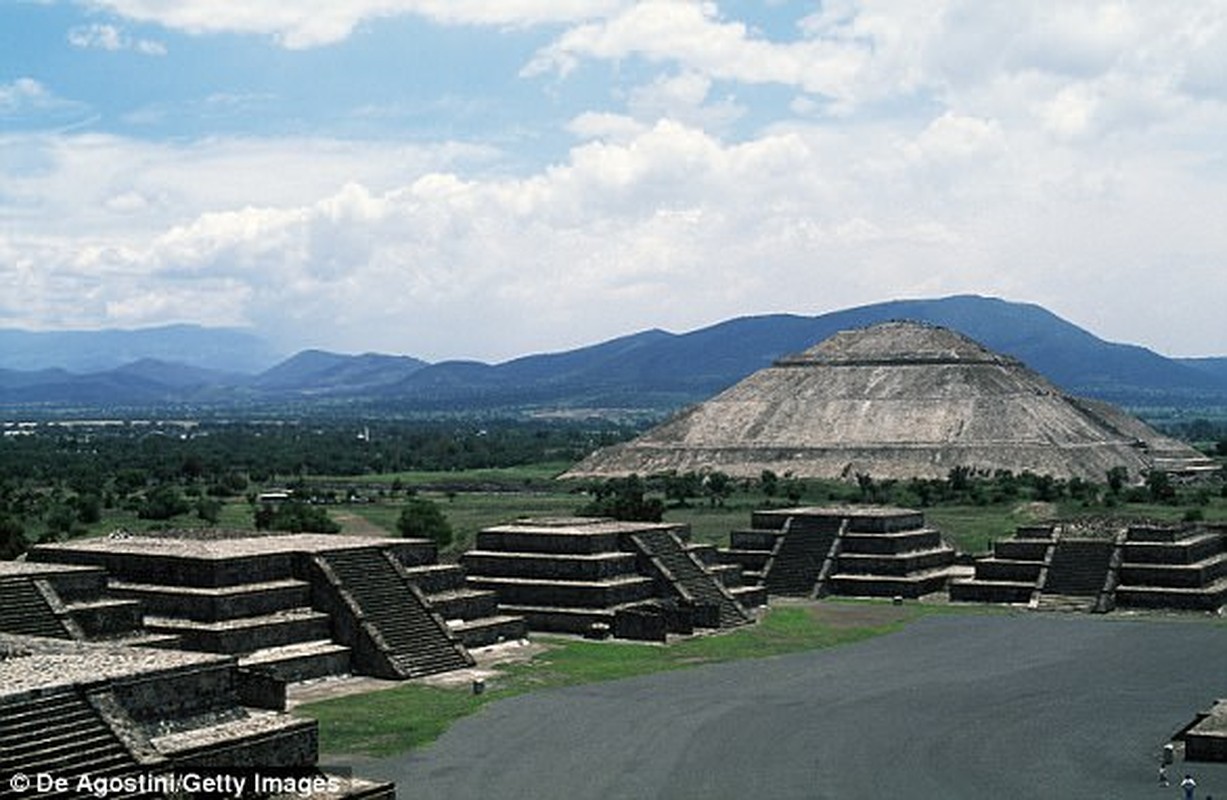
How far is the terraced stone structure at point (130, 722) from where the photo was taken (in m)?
30.4

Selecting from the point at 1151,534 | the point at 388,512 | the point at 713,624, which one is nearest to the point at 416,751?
the point at 713,624

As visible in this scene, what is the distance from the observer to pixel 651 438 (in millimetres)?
169125

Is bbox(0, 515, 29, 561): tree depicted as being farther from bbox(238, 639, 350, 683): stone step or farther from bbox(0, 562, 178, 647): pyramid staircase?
bbox(238, 639, 350, 683): stone step

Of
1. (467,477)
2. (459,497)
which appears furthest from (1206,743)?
(467,477)

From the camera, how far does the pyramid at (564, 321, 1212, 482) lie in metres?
148

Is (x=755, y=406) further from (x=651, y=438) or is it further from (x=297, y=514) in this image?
(x=297, y=514)

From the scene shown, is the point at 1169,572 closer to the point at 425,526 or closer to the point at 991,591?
the point at 991,591

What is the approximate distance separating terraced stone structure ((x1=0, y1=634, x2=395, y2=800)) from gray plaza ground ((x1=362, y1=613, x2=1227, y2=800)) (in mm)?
3782

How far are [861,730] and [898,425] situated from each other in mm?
114939

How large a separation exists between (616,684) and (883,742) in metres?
11.7

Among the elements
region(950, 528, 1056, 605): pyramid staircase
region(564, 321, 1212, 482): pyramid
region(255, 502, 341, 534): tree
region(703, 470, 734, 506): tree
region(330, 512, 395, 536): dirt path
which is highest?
region(564, 321, 1212, 482): pyramid

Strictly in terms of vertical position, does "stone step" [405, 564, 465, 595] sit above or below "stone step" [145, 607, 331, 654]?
above

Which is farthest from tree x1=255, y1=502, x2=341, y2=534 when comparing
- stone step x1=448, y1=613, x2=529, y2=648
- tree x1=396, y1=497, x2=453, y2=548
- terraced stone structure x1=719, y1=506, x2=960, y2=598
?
stone step x1=448, y1=613, x2=529, y2=648

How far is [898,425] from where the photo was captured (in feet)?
514
